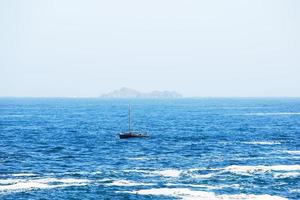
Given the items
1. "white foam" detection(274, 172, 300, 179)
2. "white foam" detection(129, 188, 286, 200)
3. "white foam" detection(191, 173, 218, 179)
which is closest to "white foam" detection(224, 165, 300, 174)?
"white foam" detection(274, 172, 300, 179)

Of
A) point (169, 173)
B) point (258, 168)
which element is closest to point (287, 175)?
point (258, 168)

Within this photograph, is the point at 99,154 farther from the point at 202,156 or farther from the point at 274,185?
the point at 274,185

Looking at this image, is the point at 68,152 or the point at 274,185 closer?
the point at 274,185

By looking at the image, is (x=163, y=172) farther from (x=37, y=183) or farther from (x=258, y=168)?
(x=37, y=183)

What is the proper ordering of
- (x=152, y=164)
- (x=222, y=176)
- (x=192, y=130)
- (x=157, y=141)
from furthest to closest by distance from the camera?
1. (x=192, y=130)
2. (x=157, y=141)
3. (x=152, y=164)
4. (x=222, y=176)

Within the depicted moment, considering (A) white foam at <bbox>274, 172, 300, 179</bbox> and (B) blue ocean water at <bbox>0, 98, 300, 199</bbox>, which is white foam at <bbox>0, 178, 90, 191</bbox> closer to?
(B) blue ocean water at <bbox>0, 98, 300, 199</bbox>

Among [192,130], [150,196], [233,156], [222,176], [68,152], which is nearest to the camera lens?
[150,196]

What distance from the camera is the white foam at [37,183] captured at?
67.2 meters

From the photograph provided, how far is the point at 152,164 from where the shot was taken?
3406 inches

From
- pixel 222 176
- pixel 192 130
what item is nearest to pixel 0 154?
pixel 222 176

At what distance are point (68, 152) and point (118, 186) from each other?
37.1 metres

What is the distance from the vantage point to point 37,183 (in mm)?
70000

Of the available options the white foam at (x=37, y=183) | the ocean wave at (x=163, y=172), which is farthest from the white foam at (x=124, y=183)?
the ocean wave at (x=163, y=172)

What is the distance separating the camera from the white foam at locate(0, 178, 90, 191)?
67188 mm
